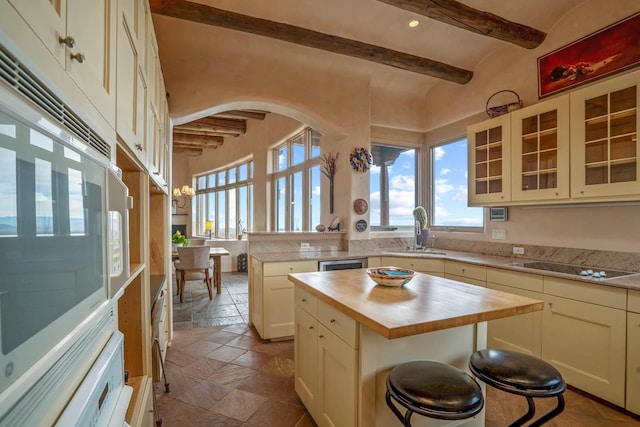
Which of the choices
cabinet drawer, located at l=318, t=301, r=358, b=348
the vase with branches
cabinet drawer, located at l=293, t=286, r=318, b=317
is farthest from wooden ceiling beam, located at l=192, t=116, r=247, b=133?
cabinet drawer, located at l=318, t=301, r=358, b=348

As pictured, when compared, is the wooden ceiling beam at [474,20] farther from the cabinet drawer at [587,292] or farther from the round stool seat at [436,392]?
the round stool seat at [436,392]

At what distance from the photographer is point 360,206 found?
4035 mm

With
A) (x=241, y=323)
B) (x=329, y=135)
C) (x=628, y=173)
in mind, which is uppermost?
(x=329, y=135)

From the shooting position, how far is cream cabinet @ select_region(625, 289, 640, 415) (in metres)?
1.98

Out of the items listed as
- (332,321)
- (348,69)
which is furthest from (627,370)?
(348,69)

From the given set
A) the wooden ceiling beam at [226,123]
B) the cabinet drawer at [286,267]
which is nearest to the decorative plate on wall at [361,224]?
the cabinet drawer at [286,267]

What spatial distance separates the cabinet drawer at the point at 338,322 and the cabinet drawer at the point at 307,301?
70mm

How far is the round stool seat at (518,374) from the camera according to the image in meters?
1.25

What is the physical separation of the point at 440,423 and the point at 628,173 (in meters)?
2.27

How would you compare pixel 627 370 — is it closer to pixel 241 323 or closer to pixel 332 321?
pixel 332 321

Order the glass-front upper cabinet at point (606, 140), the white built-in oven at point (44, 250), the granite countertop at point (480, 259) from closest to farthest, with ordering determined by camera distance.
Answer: the white built-in oven at point (44, 250) < the granite countertop at point (480, 259) < the glass-front upper cabinet at point (606, 140)

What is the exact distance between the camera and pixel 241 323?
3801 millimetres

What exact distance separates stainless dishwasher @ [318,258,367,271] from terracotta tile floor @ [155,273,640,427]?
881 mm

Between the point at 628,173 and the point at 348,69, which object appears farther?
the point at 348,69
